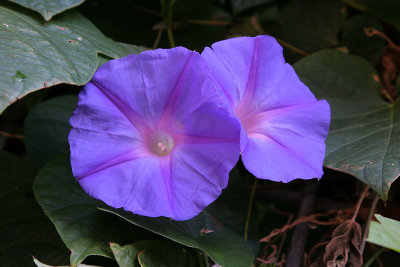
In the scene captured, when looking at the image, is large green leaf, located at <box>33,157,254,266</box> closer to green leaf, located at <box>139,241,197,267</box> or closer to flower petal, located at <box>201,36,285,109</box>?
green leaf, located at <box>139,241,197,267</box>

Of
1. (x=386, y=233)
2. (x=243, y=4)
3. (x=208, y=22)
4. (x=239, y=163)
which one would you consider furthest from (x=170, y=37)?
(x=386, y=233)

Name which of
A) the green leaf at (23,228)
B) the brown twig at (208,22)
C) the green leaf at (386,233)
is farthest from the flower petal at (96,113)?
the brown twig at (208,22)

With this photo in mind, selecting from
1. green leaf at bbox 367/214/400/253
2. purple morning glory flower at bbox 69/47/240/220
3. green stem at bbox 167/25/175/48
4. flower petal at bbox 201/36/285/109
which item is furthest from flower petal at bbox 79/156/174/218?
green stem at bbox 167/25/175/48

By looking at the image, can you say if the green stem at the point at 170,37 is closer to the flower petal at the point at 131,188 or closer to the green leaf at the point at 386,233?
the flower petal at the point at 131,188

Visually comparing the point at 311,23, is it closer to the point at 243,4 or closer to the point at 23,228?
the point at 243,4

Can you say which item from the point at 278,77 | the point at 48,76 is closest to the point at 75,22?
the point at 48,76

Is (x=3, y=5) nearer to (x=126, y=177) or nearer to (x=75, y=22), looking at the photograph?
(x=75, y=22)
